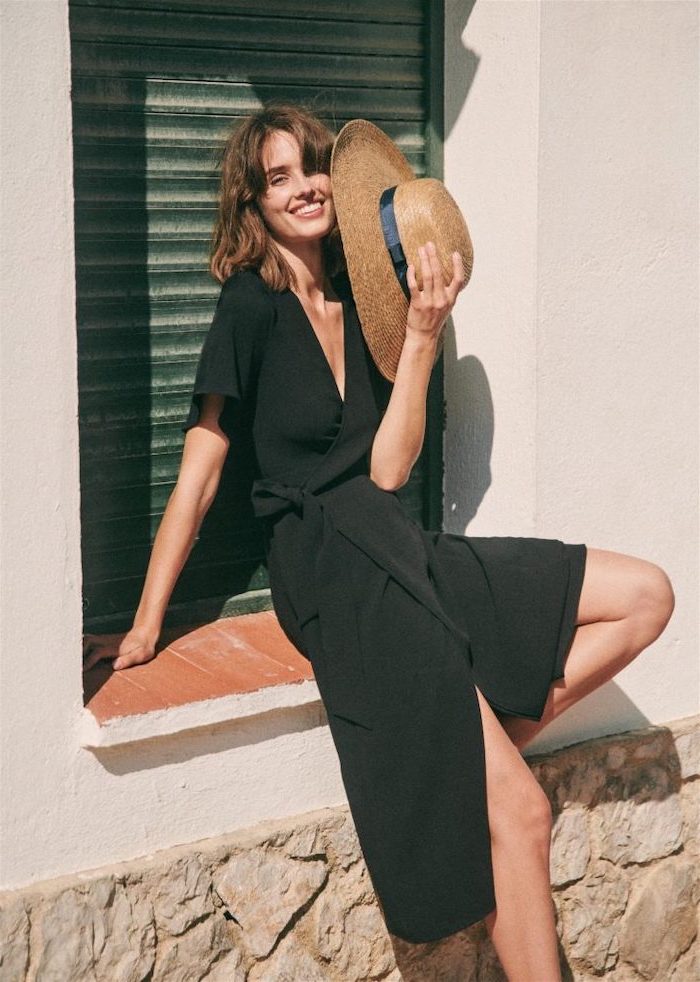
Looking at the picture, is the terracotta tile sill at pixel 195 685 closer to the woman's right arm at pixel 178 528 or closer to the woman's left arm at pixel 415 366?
the woman's right arm at pixel 178 528

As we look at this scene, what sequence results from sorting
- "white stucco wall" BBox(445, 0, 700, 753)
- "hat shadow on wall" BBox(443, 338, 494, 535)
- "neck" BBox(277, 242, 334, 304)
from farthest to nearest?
1. "hat shadow on wall" BBox(443, 338, 494, 535)
2. "white stucco wall" BBox(445, 0, 700, 753)
3. "neck" BBox(277, 242, 334, 304)

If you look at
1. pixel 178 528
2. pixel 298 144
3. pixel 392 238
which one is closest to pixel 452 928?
pixel 178 528

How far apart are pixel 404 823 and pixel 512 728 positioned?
46 centimetres

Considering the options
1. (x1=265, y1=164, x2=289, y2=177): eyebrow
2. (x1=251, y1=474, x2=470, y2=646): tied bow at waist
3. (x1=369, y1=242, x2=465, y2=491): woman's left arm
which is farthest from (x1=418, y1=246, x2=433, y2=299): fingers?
(x1=251, y1=474, x2=470, y2=646): tied bow at waist

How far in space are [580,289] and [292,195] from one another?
35.8 inches

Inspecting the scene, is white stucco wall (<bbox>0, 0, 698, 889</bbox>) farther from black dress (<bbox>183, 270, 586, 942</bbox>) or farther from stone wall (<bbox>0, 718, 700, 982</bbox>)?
black dress (<bbox>183, 270, 586, 942</bbox>)

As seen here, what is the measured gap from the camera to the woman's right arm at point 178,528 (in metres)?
3.26

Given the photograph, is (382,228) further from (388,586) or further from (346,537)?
(388,586)

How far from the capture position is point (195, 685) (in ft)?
10.5

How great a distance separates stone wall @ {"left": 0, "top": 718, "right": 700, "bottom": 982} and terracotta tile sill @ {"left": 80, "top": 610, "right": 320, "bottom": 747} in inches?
12.9

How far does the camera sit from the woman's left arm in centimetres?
324

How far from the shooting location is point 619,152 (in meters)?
3.77

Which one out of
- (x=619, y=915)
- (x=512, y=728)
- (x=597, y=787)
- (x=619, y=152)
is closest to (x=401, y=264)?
(x=619, y=152)

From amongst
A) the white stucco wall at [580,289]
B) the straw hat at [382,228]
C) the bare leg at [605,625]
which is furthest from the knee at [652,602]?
the straw hat at [382,228]
